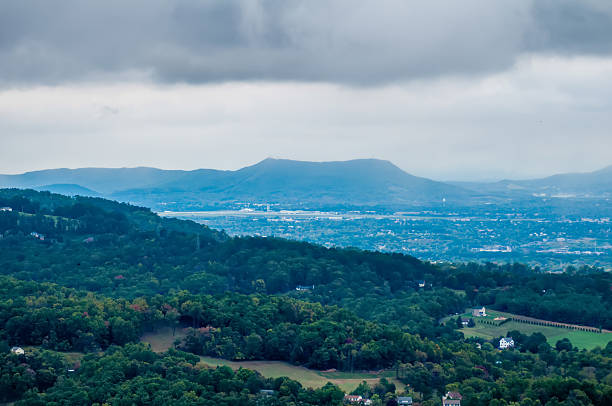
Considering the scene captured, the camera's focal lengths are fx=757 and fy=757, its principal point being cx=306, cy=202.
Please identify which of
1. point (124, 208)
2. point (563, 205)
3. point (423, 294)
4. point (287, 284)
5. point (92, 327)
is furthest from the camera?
point (563, 205)

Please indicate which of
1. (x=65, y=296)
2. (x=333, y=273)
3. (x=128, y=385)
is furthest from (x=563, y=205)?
(x=128, y=385)

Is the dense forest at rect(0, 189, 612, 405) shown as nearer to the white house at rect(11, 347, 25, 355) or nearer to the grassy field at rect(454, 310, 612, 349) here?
the white house at rect(11, 347, 25, 355)

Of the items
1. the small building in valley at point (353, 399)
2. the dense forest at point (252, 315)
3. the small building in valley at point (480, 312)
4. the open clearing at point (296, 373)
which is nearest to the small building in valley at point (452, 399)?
the dense forest at point (252, 315)

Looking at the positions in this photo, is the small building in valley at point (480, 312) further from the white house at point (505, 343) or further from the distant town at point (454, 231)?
the distant town at point (454, 231)

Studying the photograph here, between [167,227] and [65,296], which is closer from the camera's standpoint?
[65,296]

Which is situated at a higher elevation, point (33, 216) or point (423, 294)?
point (33, 216)

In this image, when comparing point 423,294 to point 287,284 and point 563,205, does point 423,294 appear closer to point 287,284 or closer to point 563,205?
point 287,284

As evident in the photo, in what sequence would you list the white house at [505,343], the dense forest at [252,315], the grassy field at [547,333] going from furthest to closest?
the grassy field at [547,333]
the white house at [505,343]
the dense forest at [252,315]

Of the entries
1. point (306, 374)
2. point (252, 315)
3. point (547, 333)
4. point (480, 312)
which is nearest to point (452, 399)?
point (306, 374)
